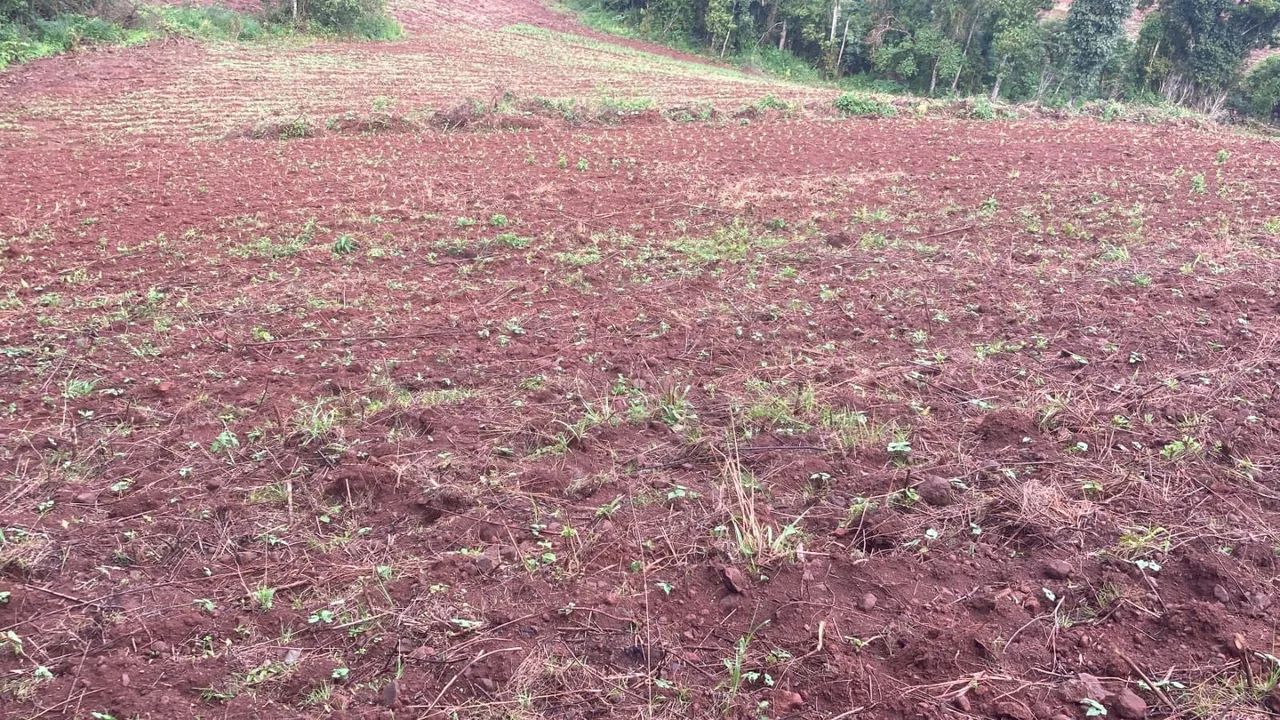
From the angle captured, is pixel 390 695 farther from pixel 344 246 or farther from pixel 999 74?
pixel 999 74

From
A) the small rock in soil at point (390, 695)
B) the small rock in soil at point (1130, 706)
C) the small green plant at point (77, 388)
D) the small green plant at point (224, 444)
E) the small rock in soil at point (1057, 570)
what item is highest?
the small rock in soil at point (1057, 570)

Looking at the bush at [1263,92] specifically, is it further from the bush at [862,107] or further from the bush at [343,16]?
the bush at [343,16]

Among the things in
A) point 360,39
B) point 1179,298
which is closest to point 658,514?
point 1179,298

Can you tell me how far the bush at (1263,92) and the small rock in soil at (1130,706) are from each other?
112ft

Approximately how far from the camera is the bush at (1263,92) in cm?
2650

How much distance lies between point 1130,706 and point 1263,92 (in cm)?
3457

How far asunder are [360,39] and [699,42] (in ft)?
53.2

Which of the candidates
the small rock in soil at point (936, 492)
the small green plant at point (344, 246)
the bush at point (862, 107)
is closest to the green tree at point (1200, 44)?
the bush at point (862, 107)

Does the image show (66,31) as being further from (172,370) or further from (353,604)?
(353,604)

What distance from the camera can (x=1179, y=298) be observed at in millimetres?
5789

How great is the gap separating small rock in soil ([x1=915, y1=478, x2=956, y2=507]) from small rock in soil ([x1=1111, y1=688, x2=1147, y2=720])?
3.61 feet

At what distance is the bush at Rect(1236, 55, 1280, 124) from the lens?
26.5 m

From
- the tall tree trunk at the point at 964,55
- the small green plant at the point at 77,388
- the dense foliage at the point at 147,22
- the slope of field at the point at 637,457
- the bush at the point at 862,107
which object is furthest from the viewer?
the tall tree trunk at the point at 964,55

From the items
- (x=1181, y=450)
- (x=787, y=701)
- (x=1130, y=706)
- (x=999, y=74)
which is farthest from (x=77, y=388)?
(x=999, y=74)
